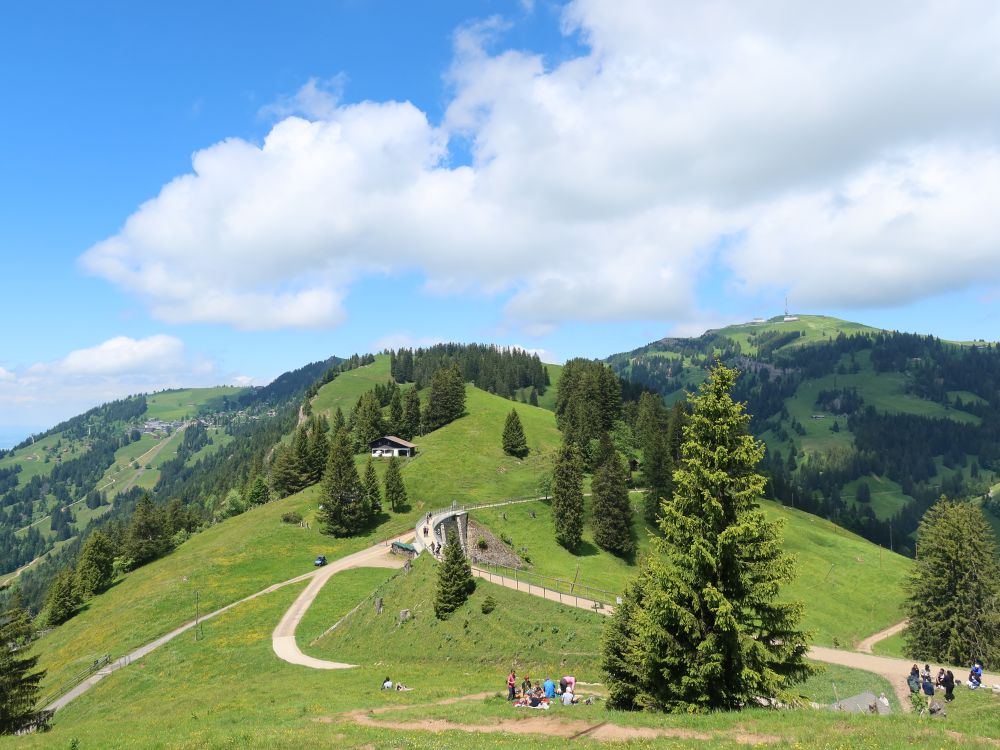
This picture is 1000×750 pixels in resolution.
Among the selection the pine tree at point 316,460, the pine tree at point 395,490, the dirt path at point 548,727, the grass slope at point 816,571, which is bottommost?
the grass slope at point 816,571

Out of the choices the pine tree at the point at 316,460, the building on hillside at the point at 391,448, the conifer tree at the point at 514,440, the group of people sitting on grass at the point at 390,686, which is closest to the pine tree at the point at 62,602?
the pine tree at the point at 316,460

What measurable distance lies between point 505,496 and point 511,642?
5670 cm

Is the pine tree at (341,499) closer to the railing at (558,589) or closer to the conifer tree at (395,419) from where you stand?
the railing at (558,589)

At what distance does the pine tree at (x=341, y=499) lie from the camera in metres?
87.4

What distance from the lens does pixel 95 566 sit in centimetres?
8700

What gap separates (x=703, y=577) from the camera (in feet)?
76.9

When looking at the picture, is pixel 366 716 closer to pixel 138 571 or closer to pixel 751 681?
pixel 751 681

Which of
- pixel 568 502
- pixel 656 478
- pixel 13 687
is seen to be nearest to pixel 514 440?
pixel 656 478

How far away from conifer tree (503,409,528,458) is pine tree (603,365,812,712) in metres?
95.4

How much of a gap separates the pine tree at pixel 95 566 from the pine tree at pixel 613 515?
248ft

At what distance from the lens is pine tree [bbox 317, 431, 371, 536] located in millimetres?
87375

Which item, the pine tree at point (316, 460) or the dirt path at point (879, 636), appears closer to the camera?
the dirt path at point (879, 636)

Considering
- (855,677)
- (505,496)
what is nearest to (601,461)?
(505,496)

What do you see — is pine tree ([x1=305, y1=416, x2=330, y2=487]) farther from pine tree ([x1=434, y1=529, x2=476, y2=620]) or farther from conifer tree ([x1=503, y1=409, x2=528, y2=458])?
pine tree ([x1=434, y1=529, x2=476, y2=620])
